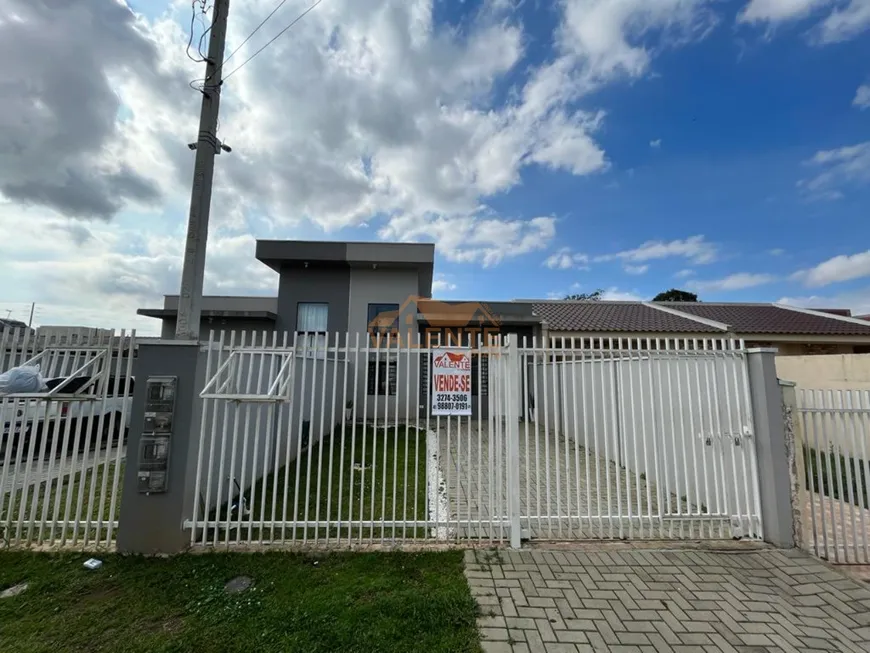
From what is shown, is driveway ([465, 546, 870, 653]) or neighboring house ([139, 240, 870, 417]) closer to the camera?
driveway ([465, 546, 870, 653])

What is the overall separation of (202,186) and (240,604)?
426 centimetres

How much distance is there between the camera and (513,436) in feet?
13.4

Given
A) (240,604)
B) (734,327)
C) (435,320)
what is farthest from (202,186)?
(734,327)

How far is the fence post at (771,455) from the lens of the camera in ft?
13.1

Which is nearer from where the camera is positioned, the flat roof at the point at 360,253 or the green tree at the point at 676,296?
the flat roof at the point at 360,253

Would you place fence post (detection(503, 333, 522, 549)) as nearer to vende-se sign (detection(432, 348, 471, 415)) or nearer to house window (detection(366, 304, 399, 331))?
vende-se sign (detection(432, 348, 471, 415))

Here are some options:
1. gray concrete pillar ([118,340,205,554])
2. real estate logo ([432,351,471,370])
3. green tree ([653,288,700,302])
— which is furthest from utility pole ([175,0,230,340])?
green tree ([653,288,700,302])

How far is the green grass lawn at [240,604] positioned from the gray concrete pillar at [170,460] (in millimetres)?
208

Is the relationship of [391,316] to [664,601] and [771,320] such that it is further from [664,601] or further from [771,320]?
[771,320]

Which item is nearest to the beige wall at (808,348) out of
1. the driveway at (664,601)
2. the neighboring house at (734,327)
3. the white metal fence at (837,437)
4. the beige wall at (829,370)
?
the neighboring house at (734,327)

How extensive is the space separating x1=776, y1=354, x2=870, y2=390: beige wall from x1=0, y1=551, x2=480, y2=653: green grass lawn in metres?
9.13

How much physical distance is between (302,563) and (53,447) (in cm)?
296

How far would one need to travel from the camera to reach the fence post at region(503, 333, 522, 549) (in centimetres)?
396

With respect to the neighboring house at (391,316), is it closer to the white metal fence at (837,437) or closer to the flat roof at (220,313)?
the flat roof at (220,313)
